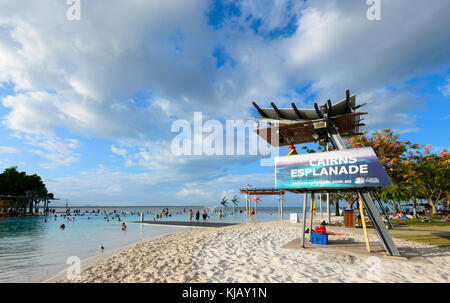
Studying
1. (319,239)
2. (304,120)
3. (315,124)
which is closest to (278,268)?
(319,239)

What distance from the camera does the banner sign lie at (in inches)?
323

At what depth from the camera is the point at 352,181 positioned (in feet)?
27.5

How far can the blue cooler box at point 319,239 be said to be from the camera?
10.4 metres

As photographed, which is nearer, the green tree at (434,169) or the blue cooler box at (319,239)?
the blue cooler box at (319,239)

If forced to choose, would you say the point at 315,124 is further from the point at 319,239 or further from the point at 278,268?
the point at 278,268

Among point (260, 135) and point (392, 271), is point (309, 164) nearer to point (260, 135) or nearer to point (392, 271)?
point (260, 135)

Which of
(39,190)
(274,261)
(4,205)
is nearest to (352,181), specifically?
(274,261)

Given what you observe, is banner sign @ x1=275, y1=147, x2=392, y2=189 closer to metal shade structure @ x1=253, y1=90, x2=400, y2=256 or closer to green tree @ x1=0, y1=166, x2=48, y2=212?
metal shade structure @ x1=253, y1=90, x2=400, y2=256

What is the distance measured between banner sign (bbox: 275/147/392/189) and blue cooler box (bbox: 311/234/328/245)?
3469 mm

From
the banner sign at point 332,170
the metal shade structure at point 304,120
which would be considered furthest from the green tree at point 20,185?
the banner sign at point 332,170

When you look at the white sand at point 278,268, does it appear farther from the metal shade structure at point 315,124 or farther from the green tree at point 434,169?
the green tree at point 434,169

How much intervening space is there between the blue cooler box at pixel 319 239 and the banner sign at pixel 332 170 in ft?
11.4

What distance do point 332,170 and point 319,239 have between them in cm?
411

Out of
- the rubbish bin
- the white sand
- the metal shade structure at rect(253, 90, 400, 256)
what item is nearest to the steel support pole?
the metal shade structure at rect(253, 90, 400, 256)
